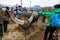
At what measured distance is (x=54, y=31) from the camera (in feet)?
18.9

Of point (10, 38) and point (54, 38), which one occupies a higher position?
point (54, 38)

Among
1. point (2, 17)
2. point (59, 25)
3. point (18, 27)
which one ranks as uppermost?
point (59, 25)

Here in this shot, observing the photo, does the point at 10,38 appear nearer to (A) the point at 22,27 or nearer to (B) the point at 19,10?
(A) the point at 22,27

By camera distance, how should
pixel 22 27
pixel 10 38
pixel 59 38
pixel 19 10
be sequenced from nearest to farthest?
pixel 59 38
pixel 10 38
pixel 22 27
pixel 19 10

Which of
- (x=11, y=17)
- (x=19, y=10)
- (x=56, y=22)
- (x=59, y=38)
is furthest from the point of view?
(x=19, y=10)

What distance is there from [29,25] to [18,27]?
61 cm

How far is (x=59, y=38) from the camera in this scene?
5.61m

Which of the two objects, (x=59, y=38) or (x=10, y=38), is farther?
(x=10, y=38)

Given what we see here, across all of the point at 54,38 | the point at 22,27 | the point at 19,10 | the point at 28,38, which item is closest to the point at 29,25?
the point at 22,27

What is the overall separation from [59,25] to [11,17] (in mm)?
7799

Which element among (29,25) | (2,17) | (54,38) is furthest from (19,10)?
(54,38)

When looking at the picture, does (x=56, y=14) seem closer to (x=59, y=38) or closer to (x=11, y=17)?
(x=59, y=38)

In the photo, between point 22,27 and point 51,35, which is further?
point 22,27

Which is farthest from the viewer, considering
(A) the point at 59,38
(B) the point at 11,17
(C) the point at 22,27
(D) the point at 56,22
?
(B) the point at 11,17
